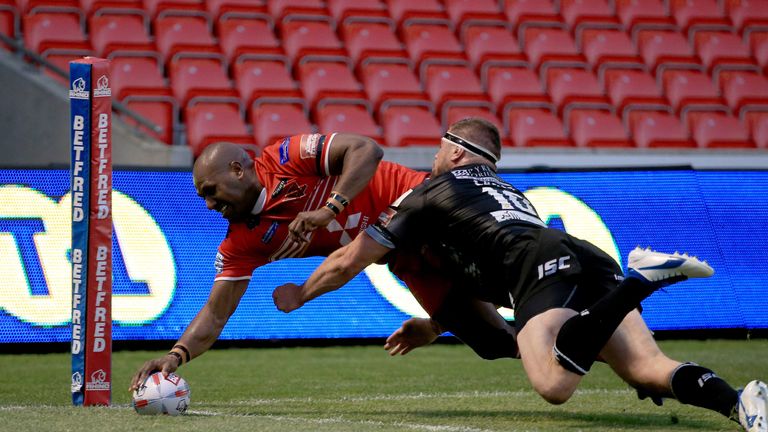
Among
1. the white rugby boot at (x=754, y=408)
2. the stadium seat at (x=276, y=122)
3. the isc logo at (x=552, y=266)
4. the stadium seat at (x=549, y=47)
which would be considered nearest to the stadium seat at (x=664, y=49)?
the stadium seat at (x=549, y=47)

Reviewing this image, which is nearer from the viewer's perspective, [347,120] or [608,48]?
[347,120]

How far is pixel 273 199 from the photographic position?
20.6 feet

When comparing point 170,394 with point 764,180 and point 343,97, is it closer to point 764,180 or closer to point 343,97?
point 764,180

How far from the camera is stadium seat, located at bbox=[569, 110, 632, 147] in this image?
14977 millimetres

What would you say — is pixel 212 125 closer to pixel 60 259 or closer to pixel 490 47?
pixel 60 259

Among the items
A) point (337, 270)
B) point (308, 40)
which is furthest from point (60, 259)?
point (308, 40)

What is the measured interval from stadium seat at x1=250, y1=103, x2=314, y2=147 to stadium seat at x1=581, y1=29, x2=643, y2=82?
16.4ft

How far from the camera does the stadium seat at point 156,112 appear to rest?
13.5 meters

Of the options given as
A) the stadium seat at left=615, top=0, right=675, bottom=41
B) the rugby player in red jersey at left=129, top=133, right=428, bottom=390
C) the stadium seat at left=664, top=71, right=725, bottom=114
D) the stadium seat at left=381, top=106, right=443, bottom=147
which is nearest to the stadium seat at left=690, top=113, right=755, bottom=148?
the stadium seat at left=664, top=71, right=725, bottom=114

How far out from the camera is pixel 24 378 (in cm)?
803

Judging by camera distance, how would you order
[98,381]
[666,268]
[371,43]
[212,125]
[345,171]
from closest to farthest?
[666,268], [345,171], [98,381], [212,125], [371,43]

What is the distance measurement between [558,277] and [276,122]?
8.61 meters

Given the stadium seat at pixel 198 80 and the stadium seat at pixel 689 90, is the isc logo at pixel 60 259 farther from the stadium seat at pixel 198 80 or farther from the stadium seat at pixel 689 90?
the stadium seat at pixel 689 90

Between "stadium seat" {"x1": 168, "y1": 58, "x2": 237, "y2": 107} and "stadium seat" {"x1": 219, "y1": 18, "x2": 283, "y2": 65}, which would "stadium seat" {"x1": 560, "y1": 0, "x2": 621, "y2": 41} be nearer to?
"stadium seat" {"x1": 219, "y1": 18, "x2": 283, "y2": 65}
